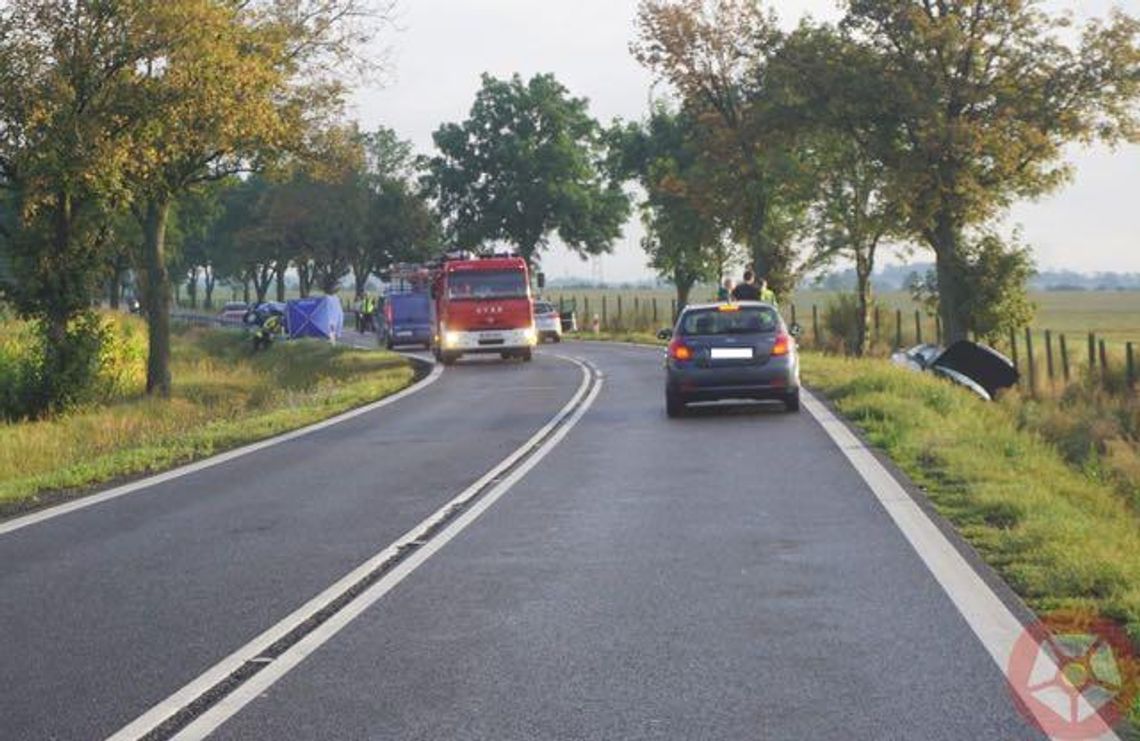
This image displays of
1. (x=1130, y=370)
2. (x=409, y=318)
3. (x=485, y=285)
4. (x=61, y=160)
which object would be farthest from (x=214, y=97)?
(x=409, y=318)

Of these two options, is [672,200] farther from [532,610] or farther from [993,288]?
[532,610]

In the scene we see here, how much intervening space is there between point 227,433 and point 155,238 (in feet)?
50.2

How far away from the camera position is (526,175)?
87438 mm

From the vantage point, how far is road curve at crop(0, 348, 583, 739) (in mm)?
6562

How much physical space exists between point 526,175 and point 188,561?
7868 cm

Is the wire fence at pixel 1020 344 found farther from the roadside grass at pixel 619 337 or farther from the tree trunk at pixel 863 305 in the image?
the roadside grass at pixel 619 337

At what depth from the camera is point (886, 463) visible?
1423cm

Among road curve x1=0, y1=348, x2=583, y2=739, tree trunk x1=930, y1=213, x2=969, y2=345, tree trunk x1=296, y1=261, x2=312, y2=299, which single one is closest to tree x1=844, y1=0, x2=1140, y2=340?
tree trunk x1=930, y1=213, x2=969, y2=345

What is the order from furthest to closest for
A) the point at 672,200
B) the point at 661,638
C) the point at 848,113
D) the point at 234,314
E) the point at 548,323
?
the point at 234,314 → the point at 672,200 → the point at 548,323 → the point at 848,113 → the point at 661,638

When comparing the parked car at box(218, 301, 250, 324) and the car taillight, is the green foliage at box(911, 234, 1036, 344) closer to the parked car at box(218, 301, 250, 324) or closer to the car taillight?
the car taillight

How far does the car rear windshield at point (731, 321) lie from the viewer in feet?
65.7

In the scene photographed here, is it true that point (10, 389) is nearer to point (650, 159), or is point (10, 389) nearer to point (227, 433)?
point (227, 433)

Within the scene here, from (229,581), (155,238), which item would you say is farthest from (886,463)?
(155,238)

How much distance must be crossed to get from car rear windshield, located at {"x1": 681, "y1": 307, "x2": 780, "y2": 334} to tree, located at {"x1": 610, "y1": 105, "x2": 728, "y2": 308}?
29600 mm
